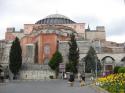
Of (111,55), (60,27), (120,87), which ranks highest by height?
(60,27)

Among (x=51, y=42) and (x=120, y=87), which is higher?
(x=51, y=42)

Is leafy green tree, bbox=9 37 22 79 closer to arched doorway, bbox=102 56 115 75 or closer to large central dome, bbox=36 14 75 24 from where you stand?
arched doorway, bbox=102 56 115 75

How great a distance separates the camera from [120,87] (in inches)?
559

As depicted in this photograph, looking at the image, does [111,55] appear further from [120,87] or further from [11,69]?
[120,87]

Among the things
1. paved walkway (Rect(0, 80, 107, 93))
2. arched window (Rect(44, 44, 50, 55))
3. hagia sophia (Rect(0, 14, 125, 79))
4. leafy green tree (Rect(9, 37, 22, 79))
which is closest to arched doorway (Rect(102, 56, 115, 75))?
hagia sophia (Rect(0, 14, 125, 79))

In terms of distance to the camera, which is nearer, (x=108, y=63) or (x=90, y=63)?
(x=90, y=63)

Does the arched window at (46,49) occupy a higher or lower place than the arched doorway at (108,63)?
higher

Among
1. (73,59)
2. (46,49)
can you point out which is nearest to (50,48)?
(46,49)

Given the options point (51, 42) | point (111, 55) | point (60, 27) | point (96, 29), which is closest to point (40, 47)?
point (51, 42)

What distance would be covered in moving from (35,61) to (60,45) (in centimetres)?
672

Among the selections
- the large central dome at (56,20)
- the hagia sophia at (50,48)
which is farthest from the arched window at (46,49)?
the large central dome at (56,20)

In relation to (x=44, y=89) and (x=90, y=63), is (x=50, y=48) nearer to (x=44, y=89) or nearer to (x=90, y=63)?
(x=90, y=63)

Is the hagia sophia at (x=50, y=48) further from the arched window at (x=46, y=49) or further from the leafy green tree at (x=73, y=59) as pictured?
the leafy green tree at (x=73, y=59)

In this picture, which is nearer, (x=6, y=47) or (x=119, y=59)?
(x=119, y=59)
